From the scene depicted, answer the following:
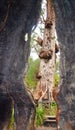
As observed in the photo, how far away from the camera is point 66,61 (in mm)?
1533

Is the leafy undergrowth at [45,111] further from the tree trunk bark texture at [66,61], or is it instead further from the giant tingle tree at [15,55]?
the tree trunk bark texture at [66,61]

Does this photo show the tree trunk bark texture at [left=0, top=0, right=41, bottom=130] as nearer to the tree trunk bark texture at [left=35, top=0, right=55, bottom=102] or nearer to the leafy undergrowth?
the leafy undergrowth

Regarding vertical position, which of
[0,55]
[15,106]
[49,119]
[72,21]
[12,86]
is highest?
[72,21]

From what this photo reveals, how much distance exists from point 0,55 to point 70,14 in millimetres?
665

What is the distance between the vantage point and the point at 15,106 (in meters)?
1.90

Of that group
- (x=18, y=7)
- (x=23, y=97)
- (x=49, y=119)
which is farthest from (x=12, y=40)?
(x=49, y=119)

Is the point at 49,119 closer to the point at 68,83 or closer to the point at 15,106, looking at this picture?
the point at 15,106

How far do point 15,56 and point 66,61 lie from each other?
23.1 inches

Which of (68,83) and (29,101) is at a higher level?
(68,83)

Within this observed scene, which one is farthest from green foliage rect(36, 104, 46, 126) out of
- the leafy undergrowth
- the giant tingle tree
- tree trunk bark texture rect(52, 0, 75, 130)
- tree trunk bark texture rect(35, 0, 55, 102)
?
tree trunk bark texture rect(52, 0, 75, 130)

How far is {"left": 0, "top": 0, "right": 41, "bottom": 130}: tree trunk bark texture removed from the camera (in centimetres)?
191

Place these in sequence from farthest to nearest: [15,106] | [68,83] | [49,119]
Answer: [49,119], [15,106], [68,83]

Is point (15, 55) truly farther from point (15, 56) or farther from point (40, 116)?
point (40, 116)

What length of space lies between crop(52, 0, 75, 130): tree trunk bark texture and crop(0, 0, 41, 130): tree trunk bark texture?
0.42 meters
